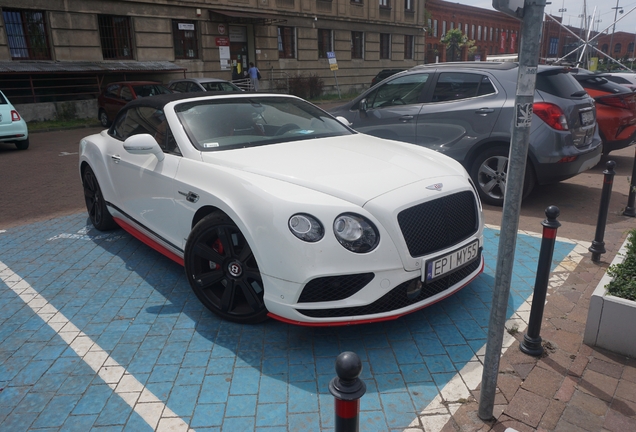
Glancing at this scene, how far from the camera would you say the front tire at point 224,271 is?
3326 mm

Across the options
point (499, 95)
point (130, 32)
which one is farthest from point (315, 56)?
point (499, 95)

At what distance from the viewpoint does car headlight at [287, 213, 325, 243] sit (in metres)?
2.93

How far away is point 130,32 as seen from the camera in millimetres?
22078

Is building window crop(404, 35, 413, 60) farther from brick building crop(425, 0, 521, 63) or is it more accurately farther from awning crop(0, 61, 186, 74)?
awning crop(0, 61, 186, 74)

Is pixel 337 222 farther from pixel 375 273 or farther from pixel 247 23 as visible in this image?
pixel 247 23

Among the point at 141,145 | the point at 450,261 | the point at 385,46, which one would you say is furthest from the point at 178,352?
the point at 385,46

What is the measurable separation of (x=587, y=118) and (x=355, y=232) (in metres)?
4.58

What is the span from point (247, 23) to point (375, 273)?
26.0 meters

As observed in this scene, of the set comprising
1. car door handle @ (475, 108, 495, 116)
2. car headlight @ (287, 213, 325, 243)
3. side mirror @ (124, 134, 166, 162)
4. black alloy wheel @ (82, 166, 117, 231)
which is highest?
side mirror @ (124, 134, 166, 162)

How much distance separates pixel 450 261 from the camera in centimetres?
325

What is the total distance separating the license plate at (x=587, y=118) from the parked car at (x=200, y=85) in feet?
38.1

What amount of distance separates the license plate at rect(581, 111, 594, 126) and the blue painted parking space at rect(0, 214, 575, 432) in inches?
98.3

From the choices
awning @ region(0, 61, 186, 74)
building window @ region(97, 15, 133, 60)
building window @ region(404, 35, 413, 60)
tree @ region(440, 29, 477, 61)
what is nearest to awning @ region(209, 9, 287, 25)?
awning @ region(0, 61, 186, 74)

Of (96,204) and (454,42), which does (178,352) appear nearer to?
(96,204)
